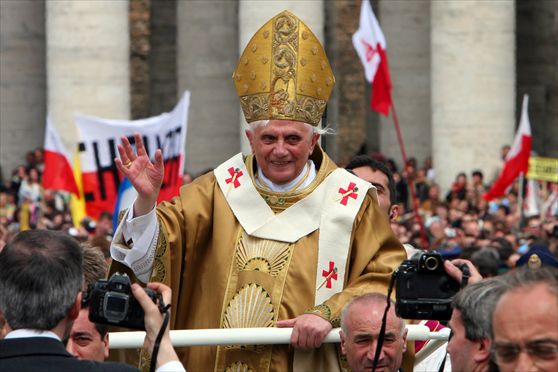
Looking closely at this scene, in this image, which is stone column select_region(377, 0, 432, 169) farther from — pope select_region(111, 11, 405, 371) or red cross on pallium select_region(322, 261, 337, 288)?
red cross on pallium select_region(322, 261, 337, 288)

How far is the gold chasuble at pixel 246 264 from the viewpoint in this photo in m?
9.91

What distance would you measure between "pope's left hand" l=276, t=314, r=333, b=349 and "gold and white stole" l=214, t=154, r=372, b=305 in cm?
63

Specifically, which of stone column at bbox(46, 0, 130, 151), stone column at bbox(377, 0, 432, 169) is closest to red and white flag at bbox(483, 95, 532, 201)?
stone column at bbox(46, 0, 130, 151)

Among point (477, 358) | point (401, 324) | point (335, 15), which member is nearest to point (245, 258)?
point (401, 324)

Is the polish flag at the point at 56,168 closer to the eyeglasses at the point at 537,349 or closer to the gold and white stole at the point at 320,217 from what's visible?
the gold and white stole at the point at 320,217

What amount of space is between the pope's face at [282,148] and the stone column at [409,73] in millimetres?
27605

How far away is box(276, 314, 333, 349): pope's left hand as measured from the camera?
362 inches

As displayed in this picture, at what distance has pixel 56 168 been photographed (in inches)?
931

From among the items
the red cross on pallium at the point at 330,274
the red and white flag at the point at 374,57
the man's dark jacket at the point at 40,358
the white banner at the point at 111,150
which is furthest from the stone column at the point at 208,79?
the man's dark jacket at the point at 40,358

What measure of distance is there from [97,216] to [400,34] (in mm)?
17764

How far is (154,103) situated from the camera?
4269cm

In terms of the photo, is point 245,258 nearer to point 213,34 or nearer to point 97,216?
point 97,216

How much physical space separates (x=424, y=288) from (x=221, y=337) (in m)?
1.22

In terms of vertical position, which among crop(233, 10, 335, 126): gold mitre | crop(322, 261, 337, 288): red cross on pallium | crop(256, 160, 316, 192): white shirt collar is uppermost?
crop(233, 10, 335, 126): gold mitre
